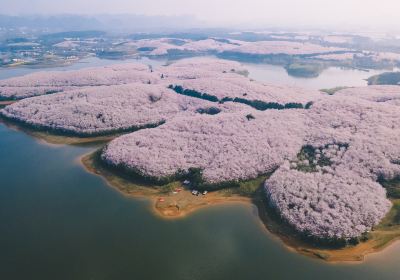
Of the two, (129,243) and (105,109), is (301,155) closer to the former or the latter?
(129,243)

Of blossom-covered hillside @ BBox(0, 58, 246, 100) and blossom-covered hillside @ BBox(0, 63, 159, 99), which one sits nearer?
blossom-covered hillside @ BBox(0, 63, 159, 99)

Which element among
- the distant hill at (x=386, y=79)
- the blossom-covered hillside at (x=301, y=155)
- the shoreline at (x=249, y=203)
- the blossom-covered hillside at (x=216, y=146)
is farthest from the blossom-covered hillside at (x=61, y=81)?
the distant hill at (x=386, y=79)

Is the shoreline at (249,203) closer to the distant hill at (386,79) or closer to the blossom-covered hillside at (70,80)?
the blossom-covered hillside at (70,80)

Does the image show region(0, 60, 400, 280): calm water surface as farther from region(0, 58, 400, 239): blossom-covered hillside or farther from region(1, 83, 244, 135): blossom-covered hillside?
region(1, 83, 244, 135): blossom-covered hillside

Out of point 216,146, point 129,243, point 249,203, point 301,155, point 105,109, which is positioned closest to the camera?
point 129,243

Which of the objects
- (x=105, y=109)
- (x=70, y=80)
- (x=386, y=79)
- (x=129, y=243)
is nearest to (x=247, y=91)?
(x=105, y=109)

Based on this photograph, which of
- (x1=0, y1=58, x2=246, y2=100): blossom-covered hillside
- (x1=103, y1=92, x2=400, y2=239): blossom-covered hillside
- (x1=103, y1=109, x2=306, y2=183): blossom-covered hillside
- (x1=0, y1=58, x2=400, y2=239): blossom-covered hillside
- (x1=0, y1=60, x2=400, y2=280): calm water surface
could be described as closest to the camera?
(x1=0, y1=60, x2=400, y2=280): calm water surface

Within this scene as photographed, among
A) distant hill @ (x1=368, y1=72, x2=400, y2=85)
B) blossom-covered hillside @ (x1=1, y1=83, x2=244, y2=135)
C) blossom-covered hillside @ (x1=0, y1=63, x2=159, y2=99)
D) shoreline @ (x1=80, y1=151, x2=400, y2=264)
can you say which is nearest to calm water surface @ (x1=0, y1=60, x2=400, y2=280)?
shoreline @ (x1=80, y1=151, x2=400, y2=264)

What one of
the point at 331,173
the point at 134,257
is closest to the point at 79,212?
the point at 134,257
